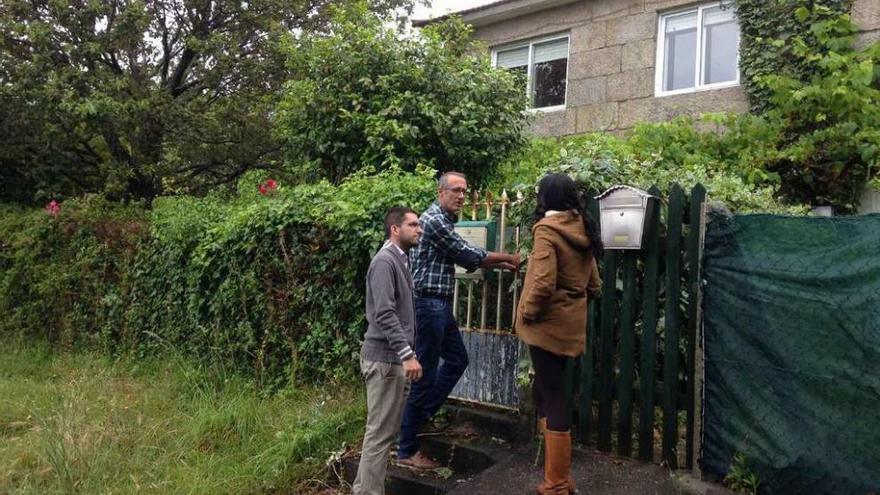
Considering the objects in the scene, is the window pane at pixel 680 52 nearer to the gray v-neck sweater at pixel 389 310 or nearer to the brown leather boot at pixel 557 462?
the gray v-neck sweater at pixel 389 310

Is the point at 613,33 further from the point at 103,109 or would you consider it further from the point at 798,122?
the point at 103,109

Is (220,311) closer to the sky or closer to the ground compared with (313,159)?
closer to the ground

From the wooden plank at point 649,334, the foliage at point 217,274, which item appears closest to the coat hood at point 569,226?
the wooden plank at point 649,334

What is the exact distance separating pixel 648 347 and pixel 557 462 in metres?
0.97

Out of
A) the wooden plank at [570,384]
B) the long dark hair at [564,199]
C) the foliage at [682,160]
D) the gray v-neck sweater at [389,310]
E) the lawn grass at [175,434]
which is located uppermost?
the foliage at [682,160]

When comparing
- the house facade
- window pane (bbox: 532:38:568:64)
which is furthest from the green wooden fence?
window pane (bbox: 532:38:568:64)

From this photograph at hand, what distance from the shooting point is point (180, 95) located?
12344mm

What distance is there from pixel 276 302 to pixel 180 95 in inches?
301

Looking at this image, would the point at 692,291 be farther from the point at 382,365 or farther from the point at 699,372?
the point at 382,365

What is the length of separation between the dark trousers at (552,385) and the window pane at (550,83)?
7817 mm

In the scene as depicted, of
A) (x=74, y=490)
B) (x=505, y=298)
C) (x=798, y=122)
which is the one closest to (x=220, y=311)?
(x=74, y=490)

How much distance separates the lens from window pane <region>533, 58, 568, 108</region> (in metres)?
10.8

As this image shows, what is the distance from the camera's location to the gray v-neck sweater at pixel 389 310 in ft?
12.1

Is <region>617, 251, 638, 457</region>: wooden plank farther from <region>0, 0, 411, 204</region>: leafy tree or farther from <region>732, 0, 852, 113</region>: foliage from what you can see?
<region>0, 0, 411, 204</region>: leafy tree
